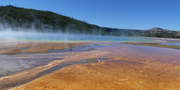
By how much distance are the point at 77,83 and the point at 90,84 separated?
488 mm

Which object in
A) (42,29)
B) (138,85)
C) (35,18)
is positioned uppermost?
(35,18)

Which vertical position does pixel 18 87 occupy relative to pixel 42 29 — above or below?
below

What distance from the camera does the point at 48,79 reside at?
394 cm

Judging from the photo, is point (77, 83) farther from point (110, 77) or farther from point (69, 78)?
point (110, 77)

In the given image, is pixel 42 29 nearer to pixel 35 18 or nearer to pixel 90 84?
pixel 35 18

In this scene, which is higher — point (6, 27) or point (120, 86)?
point (6, 27)

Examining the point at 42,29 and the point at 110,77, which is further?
the point at 42,29

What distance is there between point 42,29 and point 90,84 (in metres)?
72.8

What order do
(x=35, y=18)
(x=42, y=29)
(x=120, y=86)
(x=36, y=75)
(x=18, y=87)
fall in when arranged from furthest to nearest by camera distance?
(x=35, y=18)
(x=42, y=29)
(x=36, y=75)
(x=120, y=86)
(x=18, y=87)

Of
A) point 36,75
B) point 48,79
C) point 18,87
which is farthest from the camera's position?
point 36,75

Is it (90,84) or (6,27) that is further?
(6,27)

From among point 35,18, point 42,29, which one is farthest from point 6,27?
point 35,18

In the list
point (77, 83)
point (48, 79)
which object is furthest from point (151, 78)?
point (48, 79)

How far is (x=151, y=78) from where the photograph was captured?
14.2 ft
